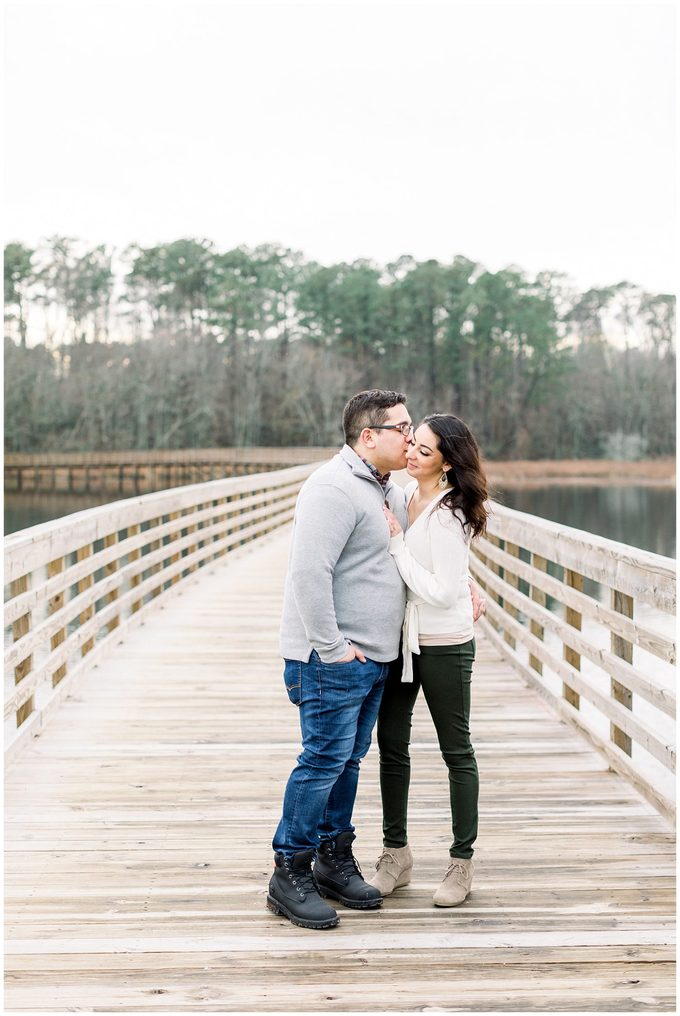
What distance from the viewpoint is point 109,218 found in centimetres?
5706

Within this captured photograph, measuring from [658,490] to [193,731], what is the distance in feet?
147

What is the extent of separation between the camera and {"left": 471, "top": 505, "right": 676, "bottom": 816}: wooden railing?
388 centimetres

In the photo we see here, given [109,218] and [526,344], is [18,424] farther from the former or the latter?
[526,344]

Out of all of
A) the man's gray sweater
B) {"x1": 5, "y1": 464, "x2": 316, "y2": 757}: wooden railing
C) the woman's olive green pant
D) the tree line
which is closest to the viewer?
the man's gray sweater

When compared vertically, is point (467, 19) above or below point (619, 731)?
above

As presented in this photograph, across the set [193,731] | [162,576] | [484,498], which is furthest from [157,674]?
[484,498]

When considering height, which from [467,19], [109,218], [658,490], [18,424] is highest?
[109,218]

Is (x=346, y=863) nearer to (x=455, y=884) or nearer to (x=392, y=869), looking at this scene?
(x=392, y=869)

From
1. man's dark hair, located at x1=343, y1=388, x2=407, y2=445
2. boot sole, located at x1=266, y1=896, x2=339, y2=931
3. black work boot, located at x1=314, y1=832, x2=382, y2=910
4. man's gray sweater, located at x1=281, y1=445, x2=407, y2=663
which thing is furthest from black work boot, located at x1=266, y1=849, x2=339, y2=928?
man's dark hair, located at x1=343, y1=388, x2=407, y2=445

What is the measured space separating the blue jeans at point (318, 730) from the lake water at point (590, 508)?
1846cm

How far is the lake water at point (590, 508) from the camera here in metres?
26.8

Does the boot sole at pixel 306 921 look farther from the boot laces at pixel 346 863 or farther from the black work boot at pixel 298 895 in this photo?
the boot laces at pixel 346 863

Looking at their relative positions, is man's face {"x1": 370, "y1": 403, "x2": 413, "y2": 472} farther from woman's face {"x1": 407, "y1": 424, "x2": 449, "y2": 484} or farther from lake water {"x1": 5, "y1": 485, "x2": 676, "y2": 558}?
lake water {"x1": 5, "y1": 485, "x2": 676, "y2": 558}

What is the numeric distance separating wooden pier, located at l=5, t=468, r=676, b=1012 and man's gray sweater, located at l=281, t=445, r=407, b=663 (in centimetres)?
78
